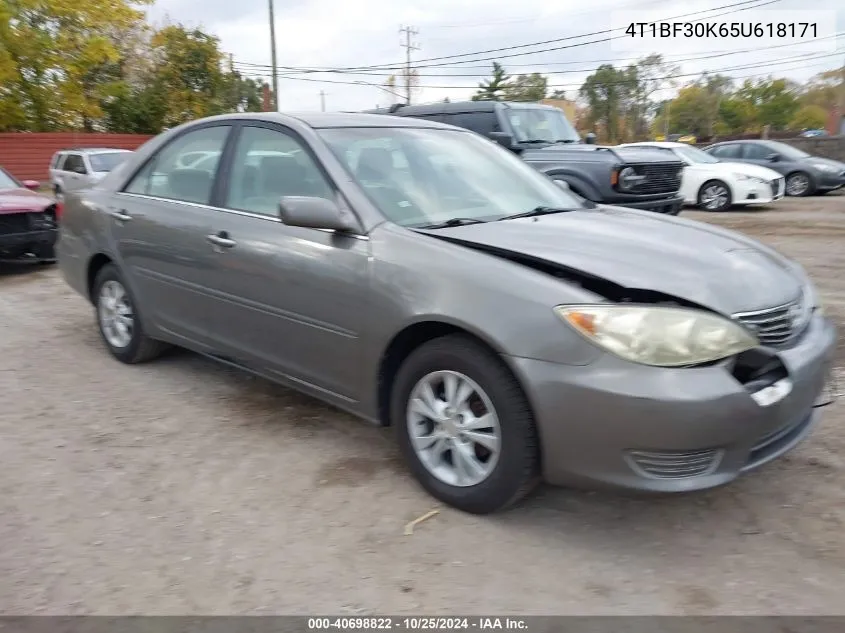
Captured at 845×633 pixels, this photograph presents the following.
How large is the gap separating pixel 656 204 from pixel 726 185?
19.2ft

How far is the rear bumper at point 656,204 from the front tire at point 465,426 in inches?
276

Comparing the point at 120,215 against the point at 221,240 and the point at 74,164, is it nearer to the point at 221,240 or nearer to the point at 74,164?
the point at 221,240

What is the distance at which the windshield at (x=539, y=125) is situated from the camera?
10.7 m

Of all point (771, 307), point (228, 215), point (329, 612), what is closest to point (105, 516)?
point (329, 612)

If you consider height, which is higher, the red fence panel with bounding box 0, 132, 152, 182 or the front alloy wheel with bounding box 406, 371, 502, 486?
the red fence panel with bounding box 0, 132, 152, 182

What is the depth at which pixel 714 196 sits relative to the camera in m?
15.2

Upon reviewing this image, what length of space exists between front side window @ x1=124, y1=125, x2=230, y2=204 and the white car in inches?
461

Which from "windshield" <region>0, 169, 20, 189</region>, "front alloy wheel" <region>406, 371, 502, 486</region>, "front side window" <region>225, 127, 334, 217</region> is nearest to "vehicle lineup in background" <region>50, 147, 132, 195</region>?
"windshield" <region>0, 169, 20, 189</region>

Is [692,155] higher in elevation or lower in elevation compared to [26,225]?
higher

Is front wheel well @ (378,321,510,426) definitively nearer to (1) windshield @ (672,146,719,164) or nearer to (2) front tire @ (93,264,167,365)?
(2) front tire @ (93,264,167,365)

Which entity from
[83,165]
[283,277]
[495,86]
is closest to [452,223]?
[283,277]

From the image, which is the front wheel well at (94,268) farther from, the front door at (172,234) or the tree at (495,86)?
the tree at (495,86)

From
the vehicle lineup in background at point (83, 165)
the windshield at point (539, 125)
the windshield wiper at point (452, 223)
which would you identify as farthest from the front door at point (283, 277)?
the vehicle lineup in background at point (83, 165)

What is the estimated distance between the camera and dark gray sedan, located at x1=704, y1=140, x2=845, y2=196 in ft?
58.3
